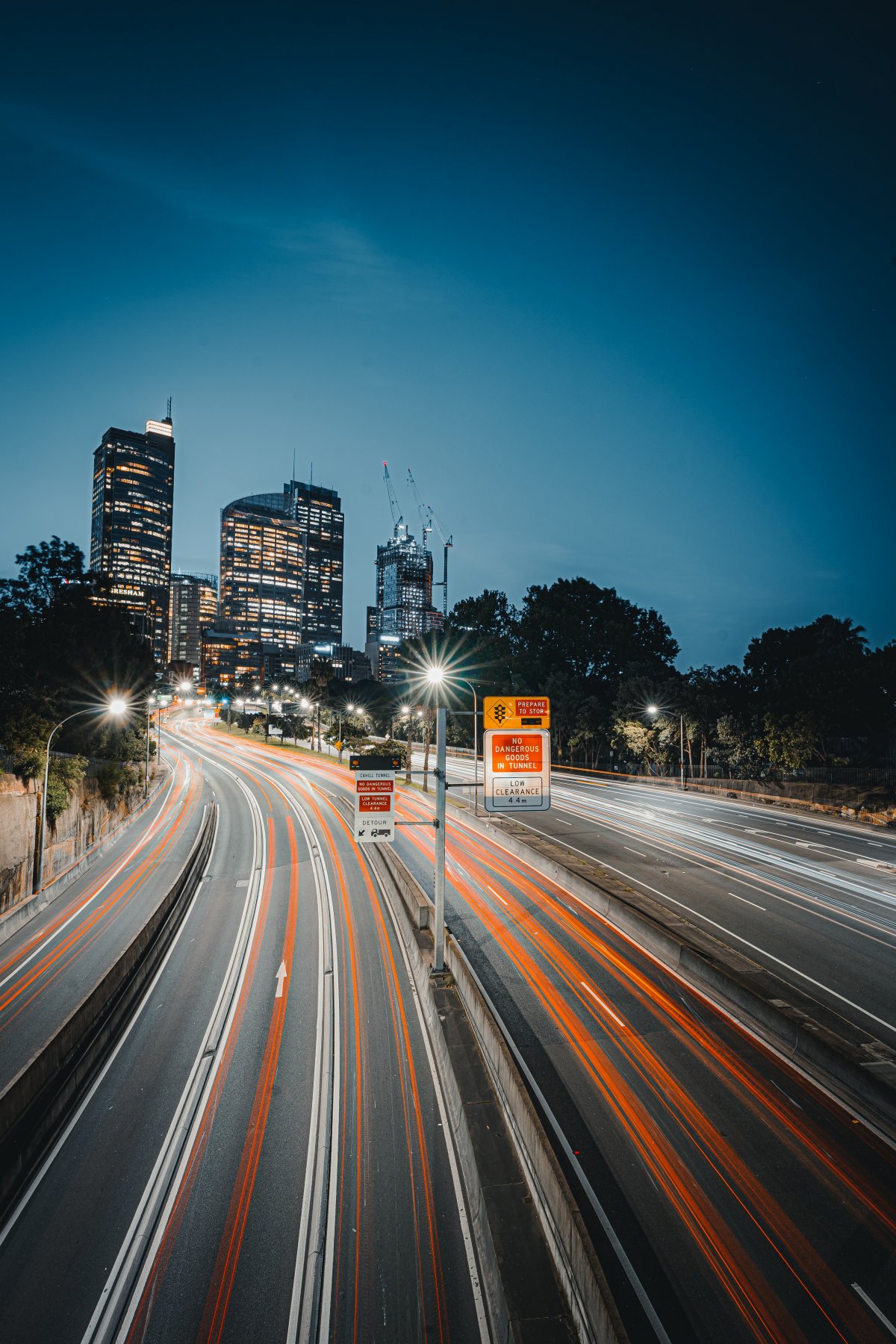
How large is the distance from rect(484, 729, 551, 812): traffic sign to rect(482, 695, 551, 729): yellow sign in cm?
17

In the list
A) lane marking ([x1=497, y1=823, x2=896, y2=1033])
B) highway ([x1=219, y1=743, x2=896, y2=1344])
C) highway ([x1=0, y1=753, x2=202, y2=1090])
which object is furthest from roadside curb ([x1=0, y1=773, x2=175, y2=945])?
lane marking ([x1=497, y1=823, x2=896, y2=1033])

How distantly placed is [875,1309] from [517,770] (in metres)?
11.4

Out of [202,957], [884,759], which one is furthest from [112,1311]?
[884,759]

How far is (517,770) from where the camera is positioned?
1688cm

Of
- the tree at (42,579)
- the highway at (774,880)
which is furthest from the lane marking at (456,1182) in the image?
the tree at (42,579)

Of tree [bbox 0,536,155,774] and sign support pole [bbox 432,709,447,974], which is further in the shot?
tree [bbox 0,536,155,774]

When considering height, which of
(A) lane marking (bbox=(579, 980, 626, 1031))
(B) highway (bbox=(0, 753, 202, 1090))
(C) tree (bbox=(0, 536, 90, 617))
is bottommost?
(B) highway (bbox=(0, 753, 202, 1090))

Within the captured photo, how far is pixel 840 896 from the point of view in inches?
982

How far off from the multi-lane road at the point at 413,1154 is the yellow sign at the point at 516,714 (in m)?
8.00

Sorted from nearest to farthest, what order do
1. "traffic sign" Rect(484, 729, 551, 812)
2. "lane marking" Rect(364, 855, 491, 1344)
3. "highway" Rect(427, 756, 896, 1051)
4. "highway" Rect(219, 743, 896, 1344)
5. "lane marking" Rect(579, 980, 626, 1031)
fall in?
1. "highway" Rect(219, 743, 896, 1344)
2. "lane marking" Rect(364, 855, 491, 1344)
3. "lane marking" Rect(579, 980, 626, 1031)
4. "traffic sign" Rect(484, 729, 551, 812)
5. "highway" Rect(427, 756, 896, 1051)

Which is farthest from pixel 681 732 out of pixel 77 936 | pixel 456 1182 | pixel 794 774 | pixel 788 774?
pixel 456 1182

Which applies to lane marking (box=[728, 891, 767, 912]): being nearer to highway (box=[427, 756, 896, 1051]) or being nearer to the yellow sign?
highway (box=[427, 756, 896, 1051])

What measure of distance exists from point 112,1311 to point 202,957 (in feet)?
41.7

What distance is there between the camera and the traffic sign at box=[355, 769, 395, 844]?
18.9 m
